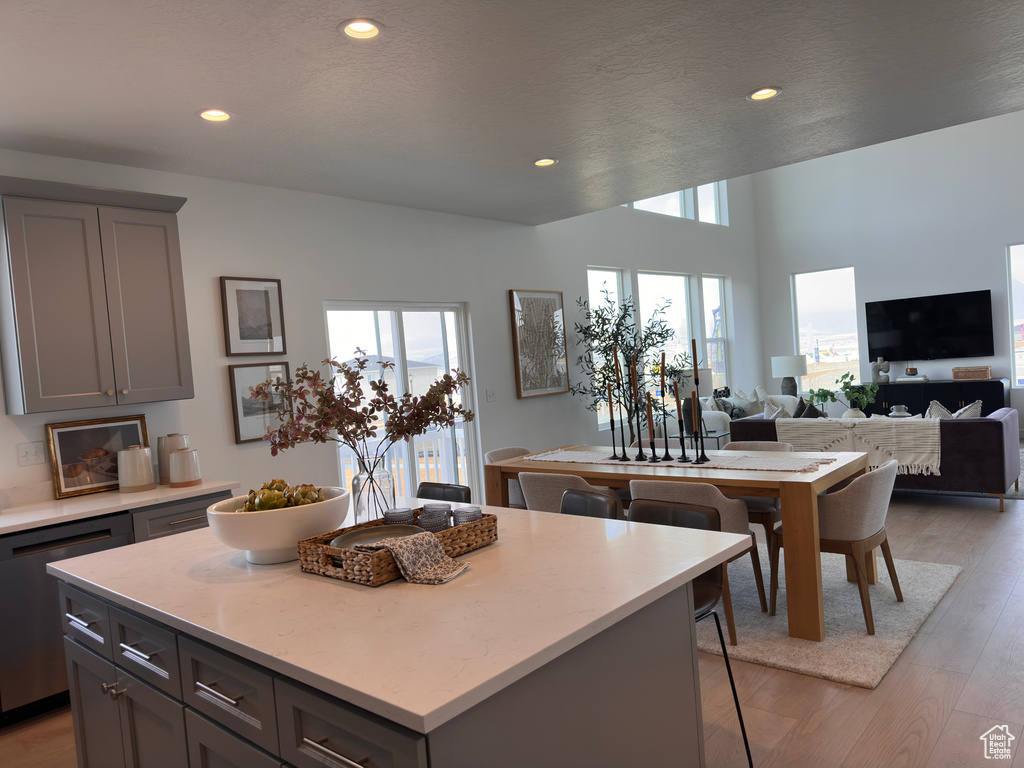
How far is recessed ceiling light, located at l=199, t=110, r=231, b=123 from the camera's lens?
10.1ft

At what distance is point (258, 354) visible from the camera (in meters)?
4.33

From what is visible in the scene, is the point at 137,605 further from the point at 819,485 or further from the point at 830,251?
the point at 830,251

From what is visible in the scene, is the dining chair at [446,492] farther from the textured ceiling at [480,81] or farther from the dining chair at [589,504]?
the textured ceiling at [480,81]

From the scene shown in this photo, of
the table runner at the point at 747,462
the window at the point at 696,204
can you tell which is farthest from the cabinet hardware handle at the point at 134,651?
the window at the point at 696,204

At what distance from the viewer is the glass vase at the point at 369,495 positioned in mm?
2078

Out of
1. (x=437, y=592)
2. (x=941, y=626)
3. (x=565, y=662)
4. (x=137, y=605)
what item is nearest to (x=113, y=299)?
(x=137, y=605)

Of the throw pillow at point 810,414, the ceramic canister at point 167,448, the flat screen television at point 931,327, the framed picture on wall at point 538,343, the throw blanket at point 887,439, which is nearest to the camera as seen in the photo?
the ceramic canister at point 167,448

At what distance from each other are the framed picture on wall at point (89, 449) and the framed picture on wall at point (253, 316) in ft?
2.46

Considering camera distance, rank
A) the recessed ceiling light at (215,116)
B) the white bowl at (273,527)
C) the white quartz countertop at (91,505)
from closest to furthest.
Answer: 1. the white bowl at (273,527)
2. the white quartz countertop at (91,505)
3. the recessed ceiling light at (215,116)

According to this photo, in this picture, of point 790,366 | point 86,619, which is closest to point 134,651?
point 86,619

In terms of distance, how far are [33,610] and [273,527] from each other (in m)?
1.88

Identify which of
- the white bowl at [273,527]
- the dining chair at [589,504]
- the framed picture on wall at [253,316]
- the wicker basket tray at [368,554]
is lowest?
the dining chair at [589,504]

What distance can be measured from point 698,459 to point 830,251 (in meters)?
7.18

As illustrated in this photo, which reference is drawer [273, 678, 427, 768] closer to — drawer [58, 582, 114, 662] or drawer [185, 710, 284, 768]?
drawer [185, 710, 284, 768]
